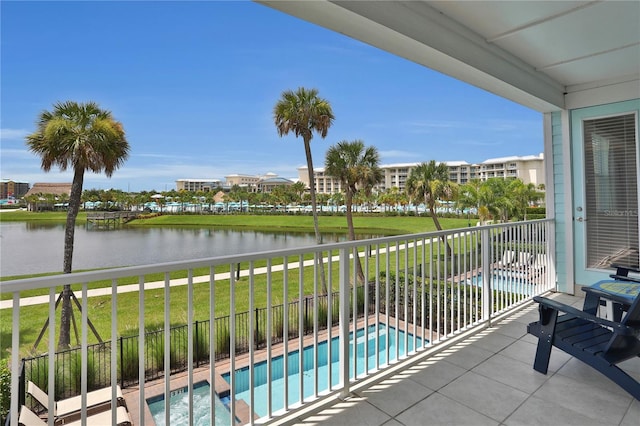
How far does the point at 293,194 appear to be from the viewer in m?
32.4

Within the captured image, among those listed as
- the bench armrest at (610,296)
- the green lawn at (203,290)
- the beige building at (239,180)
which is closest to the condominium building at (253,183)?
the beige building at (239,180)

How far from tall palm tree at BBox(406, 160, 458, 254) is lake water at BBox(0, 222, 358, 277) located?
7483 mm

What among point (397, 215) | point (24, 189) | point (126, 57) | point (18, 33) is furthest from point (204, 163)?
point (24, 189)

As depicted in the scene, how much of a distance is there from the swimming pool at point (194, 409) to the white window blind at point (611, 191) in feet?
15.6

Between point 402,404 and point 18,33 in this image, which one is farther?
point 18,33

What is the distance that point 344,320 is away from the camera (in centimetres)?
206

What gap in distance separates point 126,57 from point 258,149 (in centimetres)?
1925

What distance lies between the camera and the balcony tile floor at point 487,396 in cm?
184

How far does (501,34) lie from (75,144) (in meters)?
10.9

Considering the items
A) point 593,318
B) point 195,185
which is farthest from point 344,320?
point 195,185

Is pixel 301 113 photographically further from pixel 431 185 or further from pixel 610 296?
pixel 610 296

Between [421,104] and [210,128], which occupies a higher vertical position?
[421,104]

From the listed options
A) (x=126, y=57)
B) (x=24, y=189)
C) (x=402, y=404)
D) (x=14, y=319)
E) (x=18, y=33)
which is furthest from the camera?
(x=126, y=57)

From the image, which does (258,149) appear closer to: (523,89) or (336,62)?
(336,62)
